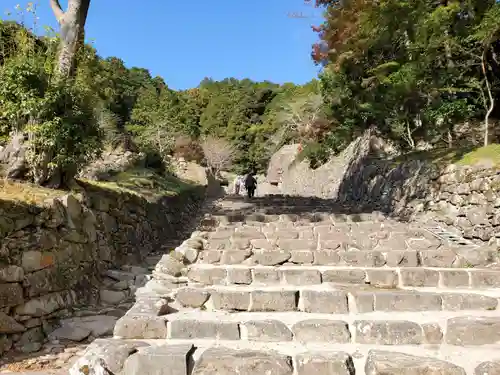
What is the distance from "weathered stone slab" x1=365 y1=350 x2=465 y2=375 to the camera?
2.59 metres

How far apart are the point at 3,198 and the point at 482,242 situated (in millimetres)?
6324

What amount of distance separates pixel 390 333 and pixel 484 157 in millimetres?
4495

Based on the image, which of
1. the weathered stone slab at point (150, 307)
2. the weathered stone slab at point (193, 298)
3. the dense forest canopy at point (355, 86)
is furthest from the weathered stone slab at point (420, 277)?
the dense forest canopy at point (355, 86)

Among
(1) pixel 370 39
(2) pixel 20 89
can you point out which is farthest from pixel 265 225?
(1) pixel 370 39

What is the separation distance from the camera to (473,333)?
122 inches

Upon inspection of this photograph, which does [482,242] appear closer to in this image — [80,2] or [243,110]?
[80,2]

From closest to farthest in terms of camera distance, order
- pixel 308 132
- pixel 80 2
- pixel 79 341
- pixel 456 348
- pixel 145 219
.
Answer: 1. pixel 456 348
2. pixel 79 341
3. pixel 80 2
4. pixel 145 219
5. pixel 308 132

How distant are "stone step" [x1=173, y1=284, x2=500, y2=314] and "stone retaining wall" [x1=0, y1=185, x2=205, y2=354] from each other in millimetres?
1516

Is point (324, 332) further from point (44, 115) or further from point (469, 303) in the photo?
point (44, 115)

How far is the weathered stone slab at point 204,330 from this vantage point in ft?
10.8

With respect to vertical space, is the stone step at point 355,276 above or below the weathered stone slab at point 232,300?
above

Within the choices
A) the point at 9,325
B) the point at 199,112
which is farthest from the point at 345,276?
the point at 199,112

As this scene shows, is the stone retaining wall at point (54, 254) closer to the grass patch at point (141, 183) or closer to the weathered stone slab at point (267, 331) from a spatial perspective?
the grass patch at point (141, 183)

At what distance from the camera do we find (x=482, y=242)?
18.6 ft
